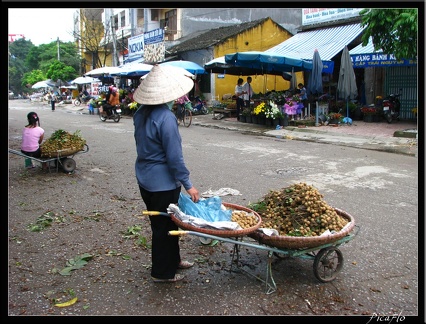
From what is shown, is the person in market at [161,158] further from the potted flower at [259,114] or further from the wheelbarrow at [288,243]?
the potted flower at [259,114]

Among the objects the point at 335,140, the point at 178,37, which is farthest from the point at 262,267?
the point at 178,37

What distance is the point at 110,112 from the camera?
66.9 feet

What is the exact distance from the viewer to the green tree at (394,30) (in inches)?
407

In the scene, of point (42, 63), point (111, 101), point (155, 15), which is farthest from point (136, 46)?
point (42, 63)

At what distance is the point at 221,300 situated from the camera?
360 cm

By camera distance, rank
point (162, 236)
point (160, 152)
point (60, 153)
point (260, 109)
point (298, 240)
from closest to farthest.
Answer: point (298, 240) < point (160, 152) < point (162, 236) < point (60, 153) < point (260, 109)

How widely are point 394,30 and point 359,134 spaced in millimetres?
3870

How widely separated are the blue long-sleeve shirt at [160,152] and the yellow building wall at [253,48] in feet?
72.0

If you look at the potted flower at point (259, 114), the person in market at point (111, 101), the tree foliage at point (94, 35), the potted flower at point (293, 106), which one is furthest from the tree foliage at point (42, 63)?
the potted flower at point (293, 106)

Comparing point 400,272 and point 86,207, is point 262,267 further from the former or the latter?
point 86,207

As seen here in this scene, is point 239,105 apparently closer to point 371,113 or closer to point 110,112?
point 371,113

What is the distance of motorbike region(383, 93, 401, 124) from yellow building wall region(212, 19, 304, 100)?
874 cm
